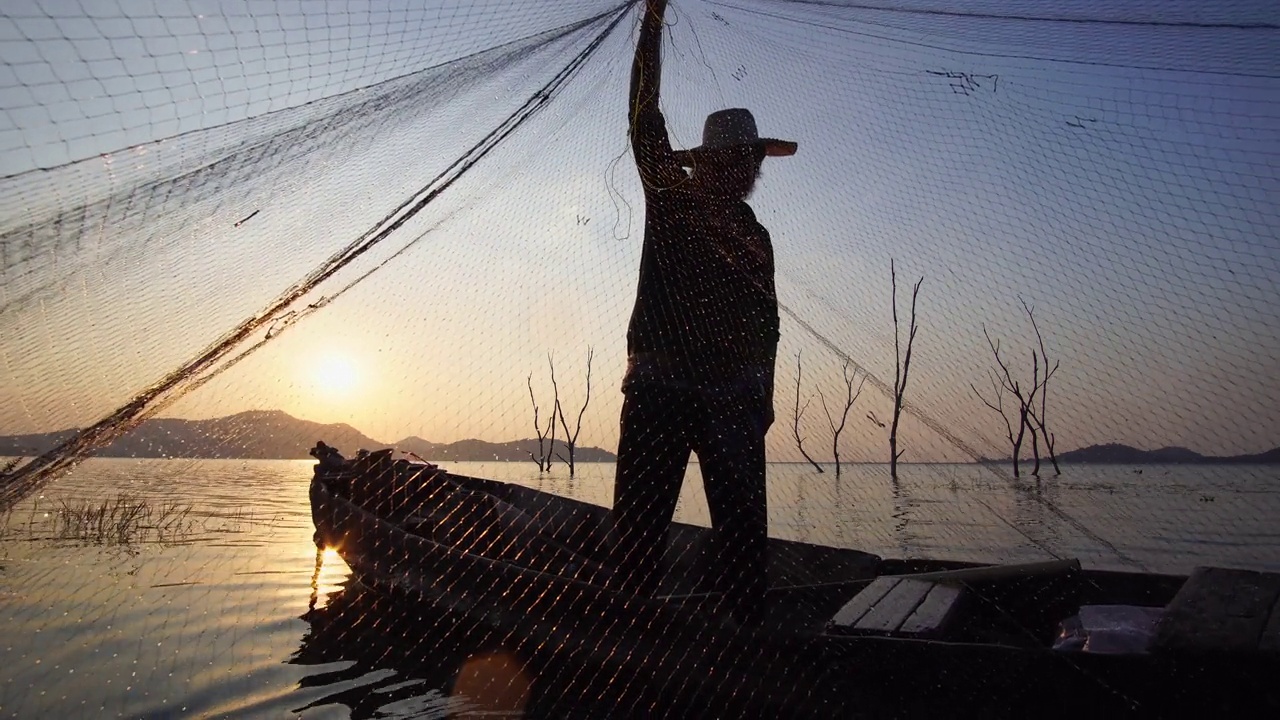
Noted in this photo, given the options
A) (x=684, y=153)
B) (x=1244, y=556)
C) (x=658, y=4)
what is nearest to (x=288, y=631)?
(x=684, y=153)

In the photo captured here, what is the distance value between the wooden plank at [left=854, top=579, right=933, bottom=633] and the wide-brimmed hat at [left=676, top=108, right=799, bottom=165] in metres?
2.18

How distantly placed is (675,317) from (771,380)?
1.82ft

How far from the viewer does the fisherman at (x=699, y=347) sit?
316 centimetres

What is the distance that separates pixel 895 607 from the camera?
316 centimetres

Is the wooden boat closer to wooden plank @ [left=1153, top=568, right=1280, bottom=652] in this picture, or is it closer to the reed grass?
wooden plank @ [left=1153, top=568, right=1280, bottom=652]

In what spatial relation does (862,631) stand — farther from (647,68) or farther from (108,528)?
(108,528)

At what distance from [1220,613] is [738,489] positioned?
1.71 metres

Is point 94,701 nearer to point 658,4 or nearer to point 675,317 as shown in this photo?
point 675,317

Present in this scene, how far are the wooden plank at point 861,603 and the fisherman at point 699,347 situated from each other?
15.0 inches

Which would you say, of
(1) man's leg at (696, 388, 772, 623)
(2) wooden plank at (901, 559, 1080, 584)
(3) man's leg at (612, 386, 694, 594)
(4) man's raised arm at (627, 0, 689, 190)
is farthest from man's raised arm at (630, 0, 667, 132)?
(2) wooden plank at (901, 559, 1080, 584)

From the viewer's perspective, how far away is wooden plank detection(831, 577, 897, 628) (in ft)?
9.73

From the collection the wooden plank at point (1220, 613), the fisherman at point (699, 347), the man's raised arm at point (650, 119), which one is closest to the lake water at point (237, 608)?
the fisherman at point (699, 347)

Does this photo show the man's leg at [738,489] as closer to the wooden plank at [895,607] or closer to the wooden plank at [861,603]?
the wooden plank at [861,603]

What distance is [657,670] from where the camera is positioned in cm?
321
